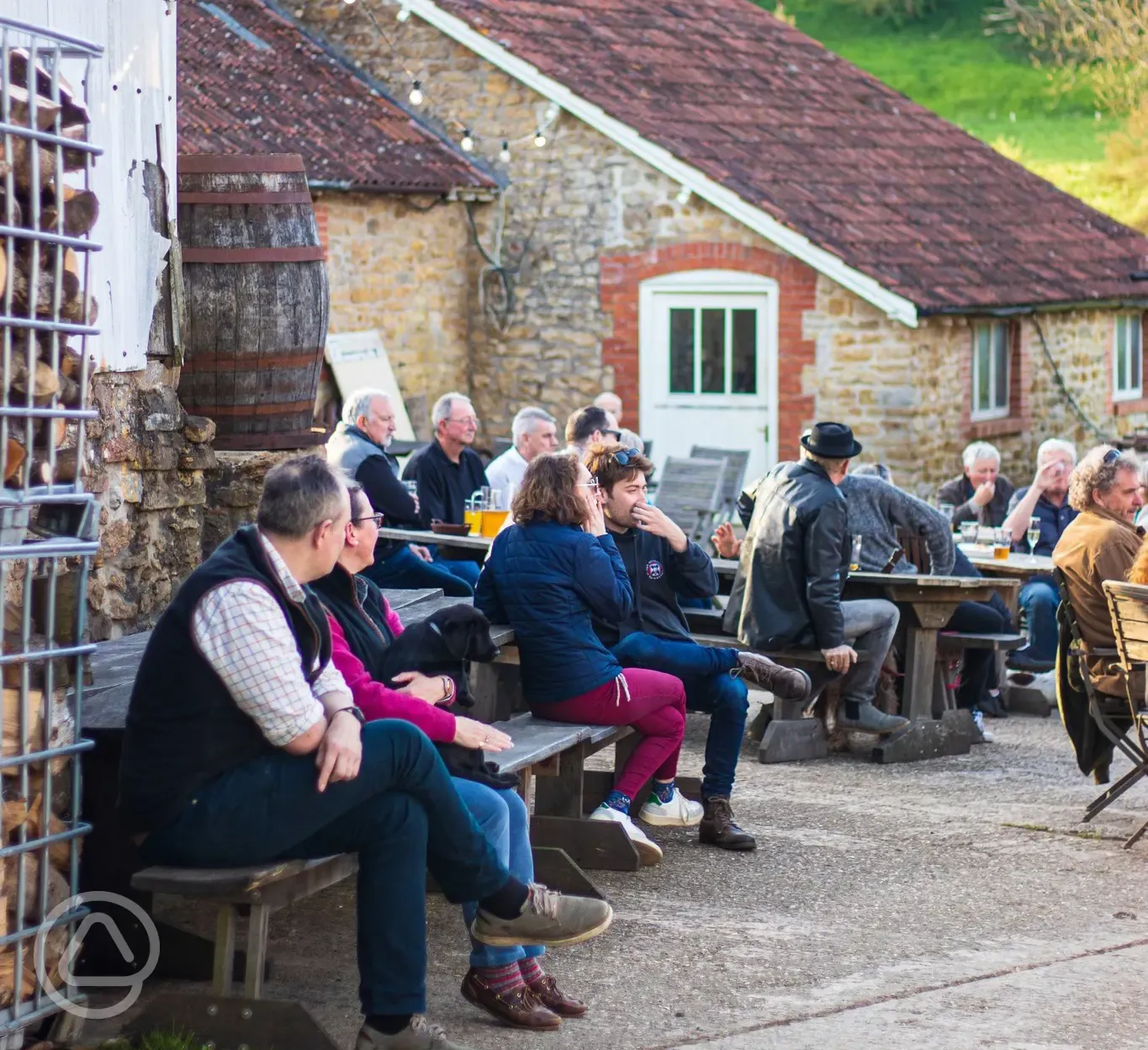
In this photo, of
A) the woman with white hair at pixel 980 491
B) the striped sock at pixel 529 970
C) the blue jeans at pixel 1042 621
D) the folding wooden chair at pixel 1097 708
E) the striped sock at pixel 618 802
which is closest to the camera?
the striped sock at pixel 529 970

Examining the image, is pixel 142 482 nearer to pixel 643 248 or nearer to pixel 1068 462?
pixel 1068 462

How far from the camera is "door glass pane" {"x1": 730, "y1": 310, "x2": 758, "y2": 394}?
16062 mm

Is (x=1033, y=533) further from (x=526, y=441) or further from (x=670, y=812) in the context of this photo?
(x=670, y=812)

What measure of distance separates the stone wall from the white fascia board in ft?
4.41

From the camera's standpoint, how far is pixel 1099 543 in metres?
7.26

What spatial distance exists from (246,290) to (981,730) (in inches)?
164

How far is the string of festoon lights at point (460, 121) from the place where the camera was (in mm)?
16266

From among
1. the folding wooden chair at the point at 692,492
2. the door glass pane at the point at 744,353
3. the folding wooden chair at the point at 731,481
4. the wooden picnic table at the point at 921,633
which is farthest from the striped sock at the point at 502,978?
the door glass pane at the point at 744,353

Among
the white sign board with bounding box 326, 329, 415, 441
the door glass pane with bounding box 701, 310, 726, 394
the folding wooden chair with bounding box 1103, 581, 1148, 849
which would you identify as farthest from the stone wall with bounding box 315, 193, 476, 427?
the folding wooden chair with bounding box 1103, 581, 1148, 849

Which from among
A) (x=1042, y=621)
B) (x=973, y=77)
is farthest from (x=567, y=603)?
(x=973, y=77)

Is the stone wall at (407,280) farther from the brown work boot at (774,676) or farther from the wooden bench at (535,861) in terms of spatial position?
the wooden bench at (535,861)

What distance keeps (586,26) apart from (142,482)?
481 inches

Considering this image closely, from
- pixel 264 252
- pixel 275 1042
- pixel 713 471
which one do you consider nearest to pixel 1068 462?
pixel 713 471

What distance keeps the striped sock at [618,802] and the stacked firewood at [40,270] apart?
2585mm
